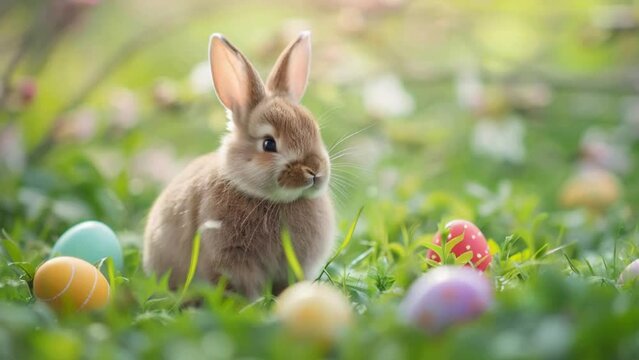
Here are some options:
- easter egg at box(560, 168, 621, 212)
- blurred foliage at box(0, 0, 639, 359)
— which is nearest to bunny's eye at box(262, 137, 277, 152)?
blurred foliage at box(0, 0, 639, 359)

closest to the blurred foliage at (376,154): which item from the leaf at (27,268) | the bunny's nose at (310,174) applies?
the leaf at (27,268)

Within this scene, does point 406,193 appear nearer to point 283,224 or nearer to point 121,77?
point 283,224

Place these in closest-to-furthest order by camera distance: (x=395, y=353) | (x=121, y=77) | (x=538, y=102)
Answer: (x=395, y=353)
(x=538, y=102)
(x=121, y=77)

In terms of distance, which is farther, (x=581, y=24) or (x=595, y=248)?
(x=581, y=24)

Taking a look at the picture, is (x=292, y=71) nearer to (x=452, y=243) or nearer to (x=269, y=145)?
(x=269, y=145)

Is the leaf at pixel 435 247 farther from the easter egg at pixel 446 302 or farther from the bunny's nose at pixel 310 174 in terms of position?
the easter egg at pixel 446 302

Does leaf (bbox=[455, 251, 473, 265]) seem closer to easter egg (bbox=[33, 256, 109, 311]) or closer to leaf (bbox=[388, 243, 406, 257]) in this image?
leaf (bbox=[388, 243, 406, 257])

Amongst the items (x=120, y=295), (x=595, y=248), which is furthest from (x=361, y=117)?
(x=120, y=295)
